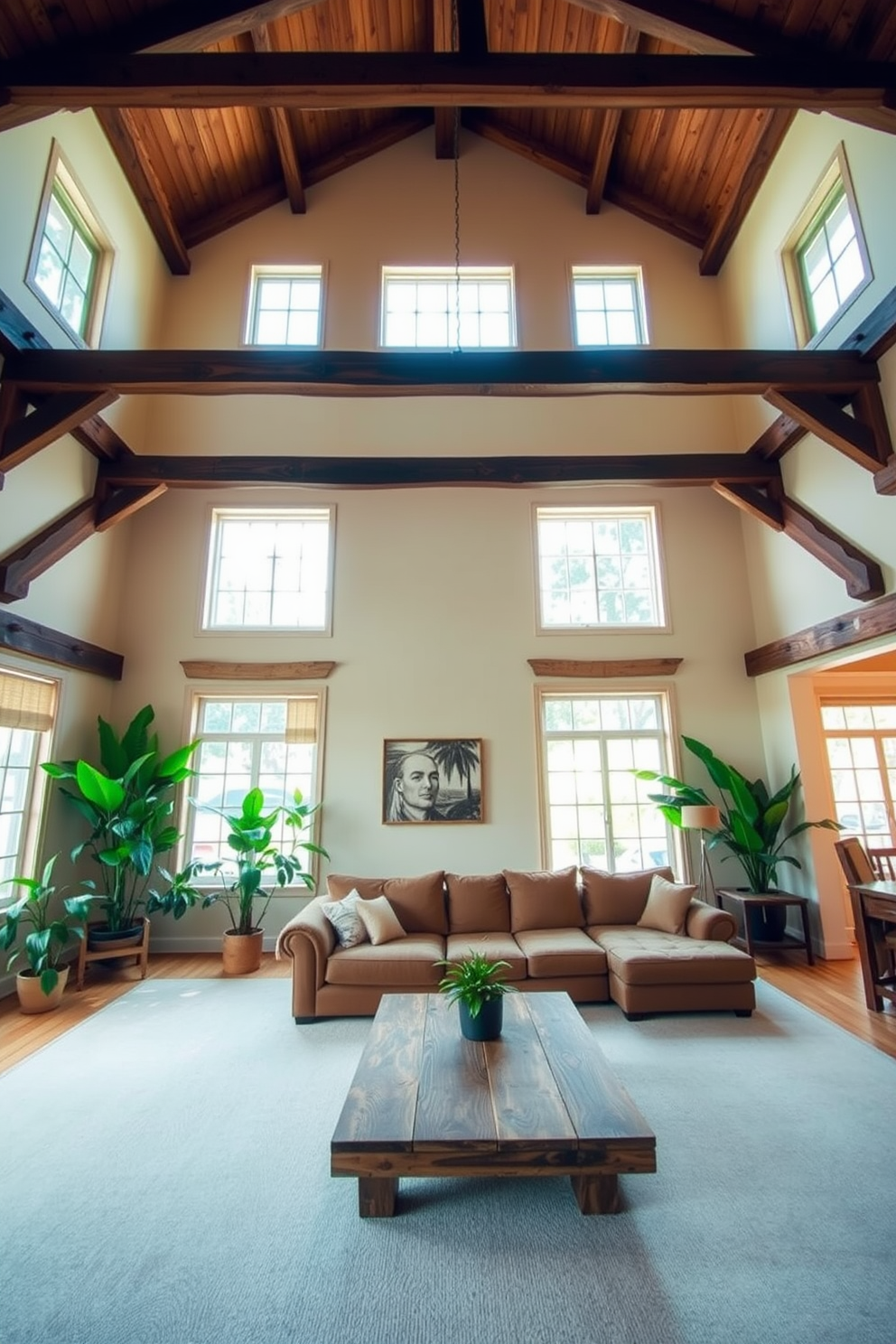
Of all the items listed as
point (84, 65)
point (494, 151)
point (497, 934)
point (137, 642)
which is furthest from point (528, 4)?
point (497, 934)

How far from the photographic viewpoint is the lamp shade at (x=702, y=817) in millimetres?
5000

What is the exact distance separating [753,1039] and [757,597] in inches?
169

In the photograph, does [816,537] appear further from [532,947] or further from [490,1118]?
[490,1118]

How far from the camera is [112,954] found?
4594mm

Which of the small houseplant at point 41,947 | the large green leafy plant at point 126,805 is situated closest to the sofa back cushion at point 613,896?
the large green leafy plant at point 126,805

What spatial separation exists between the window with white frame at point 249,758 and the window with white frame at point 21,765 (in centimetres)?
131

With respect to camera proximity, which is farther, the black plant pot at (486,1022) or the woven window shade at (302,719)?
the woven window shade at (302,719)

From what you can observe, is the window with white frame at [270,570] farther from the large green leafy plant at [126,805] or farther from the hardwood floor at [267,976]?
the hardwood floor at [267,976]

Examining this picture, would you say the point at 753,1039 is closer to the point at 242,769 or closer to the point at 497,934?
the point at 497,934

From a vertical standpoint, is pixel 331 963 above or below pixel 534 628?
below

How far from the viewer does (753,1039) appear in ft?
11.1

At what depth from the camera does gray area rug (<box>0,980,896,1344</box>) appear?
65.1 inches

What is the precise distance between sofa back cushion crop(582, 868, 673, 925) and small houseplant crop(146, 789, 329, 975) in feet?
7.81

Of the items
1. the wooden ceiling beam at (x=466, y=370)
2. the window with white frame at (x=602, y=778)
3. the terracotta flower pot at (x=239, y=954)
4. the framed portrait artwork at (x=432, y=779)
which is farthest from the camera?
the window with white frame at (x=602, y=778)
